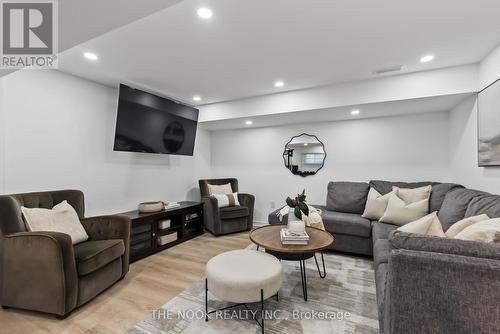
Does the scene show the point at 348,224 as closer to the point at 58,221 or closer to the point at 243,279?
the point at 243,279

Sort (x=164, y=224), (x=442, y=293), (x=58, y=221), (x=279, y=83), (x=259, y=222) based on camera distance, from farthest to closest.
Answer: (x=259, y=222)
(x=164, y=224)
(x=279, y=83)
(x=58, y=221)
(x=442, y=293)

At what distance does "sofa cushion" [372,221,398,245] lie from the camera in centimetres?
238

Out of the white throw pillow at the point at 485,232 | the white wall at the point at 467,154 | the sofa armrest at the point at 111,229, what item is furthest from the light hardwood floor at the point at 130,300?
the white wall at the point at 467,154

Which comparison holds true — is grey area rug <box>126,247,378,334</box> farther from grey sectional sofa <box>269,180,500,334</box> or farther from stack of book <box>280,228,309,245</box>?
grey sectional sofa <box>269,180,500,334</box>

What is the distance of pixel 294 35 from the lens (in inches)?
78.5

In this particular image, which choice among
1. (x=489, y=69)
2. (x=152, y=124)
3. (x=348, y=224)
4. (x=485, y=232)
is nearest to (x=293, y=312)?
(x=485, y=232)

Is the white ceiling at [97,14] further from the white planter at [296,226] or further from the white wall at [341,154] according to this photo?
the white wall at [341,154]

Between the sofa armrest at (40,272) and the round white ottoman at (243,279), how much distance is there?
3.71 feet

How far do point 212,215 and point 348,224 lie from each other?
86.5 inches

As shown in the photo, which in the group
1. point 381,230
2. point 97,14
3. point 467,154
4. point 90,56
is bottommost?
point 381,230

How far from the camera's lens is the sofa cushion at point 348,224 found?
2.85 m

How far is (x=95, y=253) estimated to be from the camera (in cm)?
192

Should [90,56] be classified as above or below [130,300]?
above

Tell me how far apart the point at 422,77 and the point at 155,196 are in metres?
4.32
